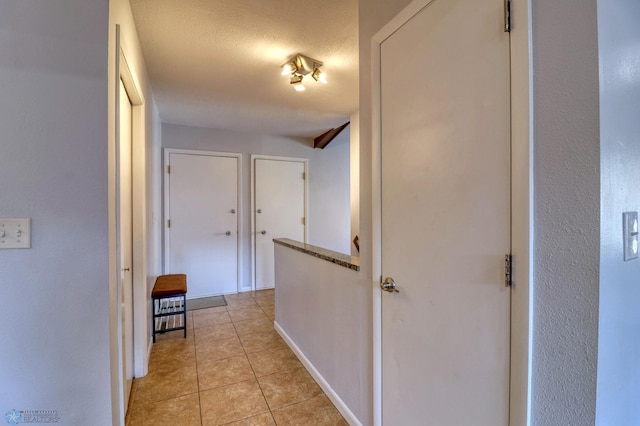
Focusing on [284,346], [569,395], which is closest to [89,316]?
[569,395]

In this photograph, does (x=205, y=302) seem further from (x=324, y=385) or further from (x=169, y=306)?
(x=324, y=385)

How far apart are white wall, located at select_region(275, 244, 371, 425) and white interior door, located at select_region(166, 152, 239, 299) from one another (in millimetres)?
1742

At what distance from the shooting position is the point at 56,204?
3.49ft

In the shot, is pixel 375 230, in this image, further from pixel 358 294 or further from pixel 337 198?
pixel 337 198

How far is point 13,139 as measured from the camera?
3.34ft

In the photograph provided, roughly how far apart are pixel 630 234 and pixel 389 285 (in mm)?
758

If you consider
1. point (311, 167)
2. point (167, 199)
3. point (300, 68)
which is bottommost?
point (167, 199)

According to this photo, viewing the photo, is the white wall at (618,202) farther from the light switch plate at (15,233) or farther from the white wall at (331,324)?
the light switch plate at (15,233)

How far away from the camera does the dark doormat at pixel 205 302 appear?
3.51 m

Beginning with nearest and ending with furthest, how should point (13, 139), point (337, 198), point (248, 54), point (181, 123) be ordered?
1. point (13, 139)
2. point (248, 54)
3. point (181, 123)
4. point (337, 198)

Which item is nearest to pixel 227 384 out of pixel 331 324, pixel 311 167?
pixel 331 324

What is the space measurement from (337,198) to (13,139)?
13.1 feet
